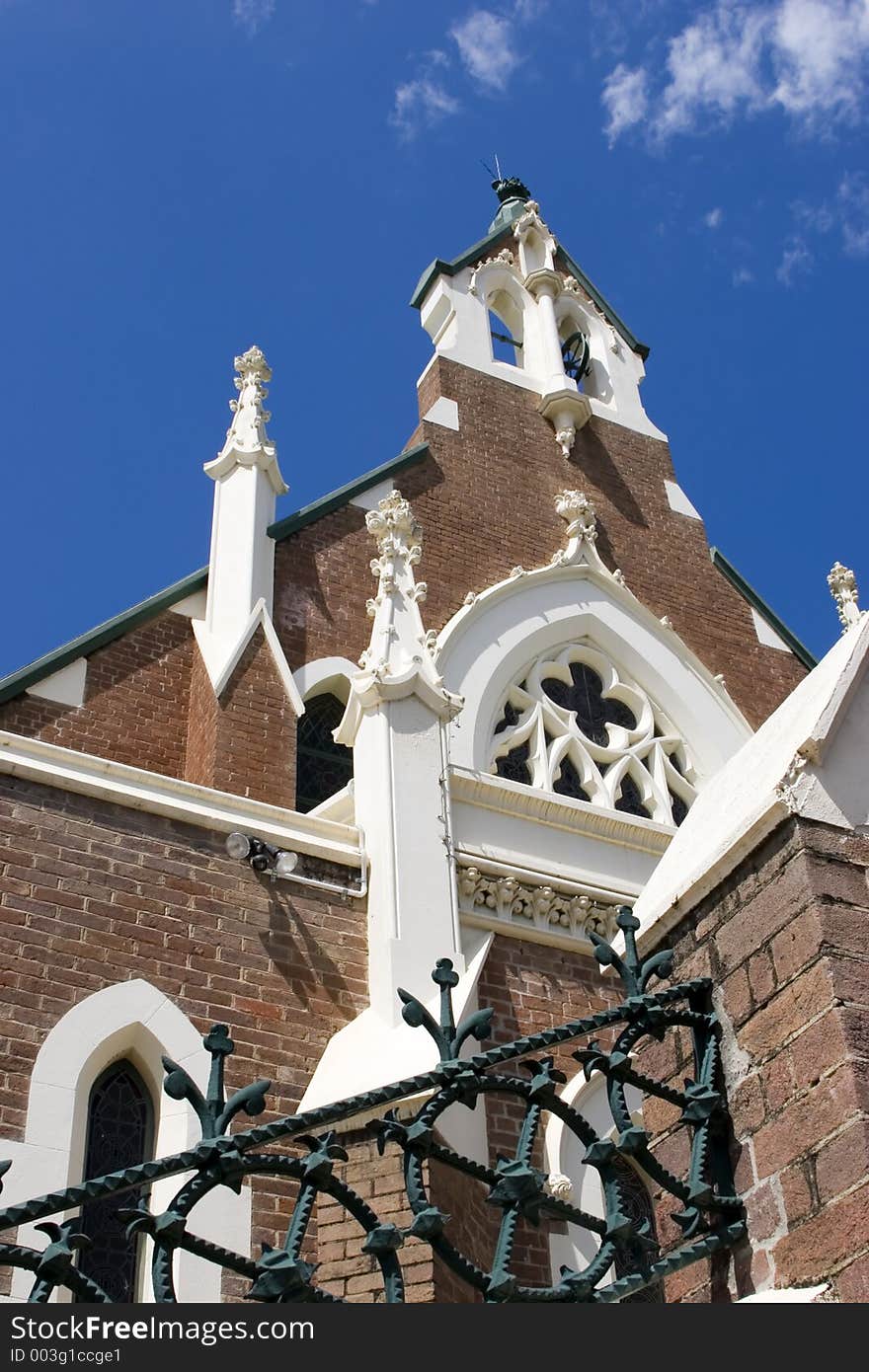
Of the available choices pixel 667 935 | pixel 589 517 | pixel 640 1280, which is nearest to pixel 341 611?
pixel 589 517

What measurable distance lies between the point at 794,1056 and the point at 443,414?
500 inches

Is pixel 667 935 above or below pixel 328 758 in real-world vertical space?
below

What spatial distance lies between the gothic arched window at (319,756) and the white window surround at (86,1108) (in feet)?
12.4

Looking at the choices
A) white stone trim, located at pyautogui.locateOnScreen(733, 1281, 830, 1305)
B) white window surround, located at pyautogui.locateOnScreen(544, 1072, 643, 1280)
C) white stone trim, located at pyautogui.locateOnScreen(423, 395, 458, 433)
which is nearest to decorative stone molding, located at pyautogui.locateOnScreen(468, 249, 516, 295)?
white stone trim, located at pyautogui.locateOnScreen(423, 395, 458, 433)

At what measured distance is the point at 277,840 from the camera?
9.62 metres

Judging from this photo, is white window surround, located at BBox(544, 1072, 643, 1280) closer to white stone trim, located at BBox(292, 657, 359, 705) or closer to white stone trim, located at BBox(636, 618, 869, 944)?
white stone trim, located at BBox(292, 657, 359, 705)

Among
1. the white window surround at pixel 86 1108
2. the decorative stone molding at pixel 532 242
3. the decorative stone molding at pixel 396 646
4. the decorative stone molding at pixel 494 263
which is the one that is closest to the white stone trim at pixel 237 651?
the decorative stone molding at pixel 396 646

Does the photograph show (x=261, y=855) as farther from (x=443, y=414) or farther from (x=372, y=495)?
(x=443, y=414)

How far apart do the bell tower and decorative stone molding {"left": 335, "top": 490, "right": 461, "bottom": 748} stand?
5.02m

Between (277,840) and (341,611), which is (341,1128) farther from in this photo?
(341,611)

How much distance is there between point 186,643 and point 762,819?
350 inches

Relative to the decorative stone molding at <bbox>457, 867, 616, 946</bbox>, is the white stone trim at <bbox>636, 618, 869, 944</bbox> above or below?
below

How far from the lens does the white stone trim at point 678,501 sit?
1724 cm

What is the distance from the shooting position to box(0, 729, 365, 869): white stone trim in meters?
9.05
